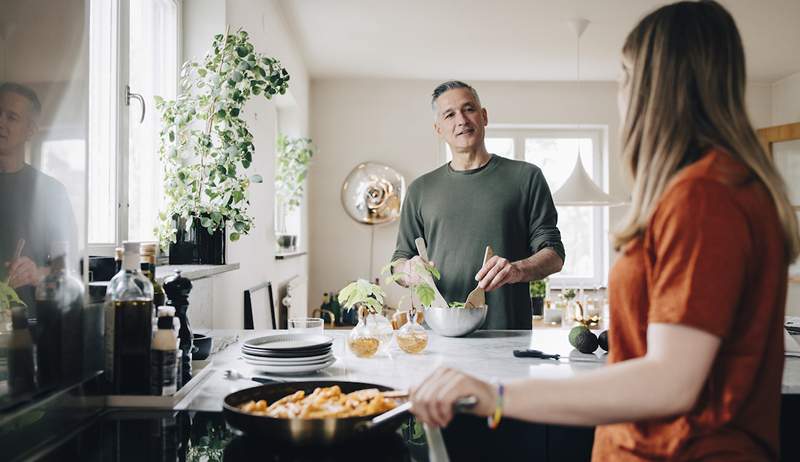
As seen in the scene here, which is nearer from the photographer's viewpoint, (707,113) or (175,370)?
(707,113)

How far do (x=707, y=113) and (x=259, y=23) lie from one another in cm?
290

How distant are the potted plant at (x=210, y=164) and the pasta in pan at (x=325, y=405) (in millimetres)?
1080

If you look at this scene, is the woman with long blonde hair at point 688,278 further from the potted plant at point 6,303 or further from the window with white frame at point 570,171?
the window with white frame at point 570,171

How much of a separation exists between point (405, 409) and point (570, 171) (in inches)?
218

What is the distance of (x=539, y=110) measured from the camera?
20.0 ft

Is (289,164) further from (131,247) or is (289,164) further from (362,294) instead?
(131,247)

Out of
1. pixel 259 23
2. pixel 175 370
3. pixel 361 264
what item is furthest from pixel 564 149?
pixel 175 370

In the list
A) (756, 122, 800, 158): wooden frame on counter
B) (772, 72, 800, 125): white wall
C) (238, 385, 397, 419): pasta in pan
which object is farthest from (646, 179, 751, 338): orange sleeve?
(772, 72, 800, 125): white wall

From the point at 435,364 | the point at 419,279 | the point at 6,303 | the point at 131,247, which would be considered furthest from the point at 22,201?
the point at 419,279

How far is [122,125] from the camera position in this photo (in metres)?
2.07

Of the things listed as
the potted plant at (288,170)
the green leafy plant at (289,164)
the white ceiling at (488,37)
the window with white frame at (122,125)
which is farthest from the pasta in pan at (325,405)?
the green leafy plant at (289,164)

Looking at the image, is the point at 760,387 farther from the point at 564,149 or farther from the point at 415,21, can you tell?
the point at 564,149

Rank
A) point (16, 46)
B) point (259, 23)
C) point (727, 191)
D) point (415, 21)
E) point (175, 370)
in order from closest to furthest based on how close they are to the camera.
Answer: point (727, 191) < point (16, 46) < point (175, 370) < point (259, 23) < point (415, 21)

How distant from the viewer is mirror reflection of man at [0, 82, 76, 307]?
39.3 inches
